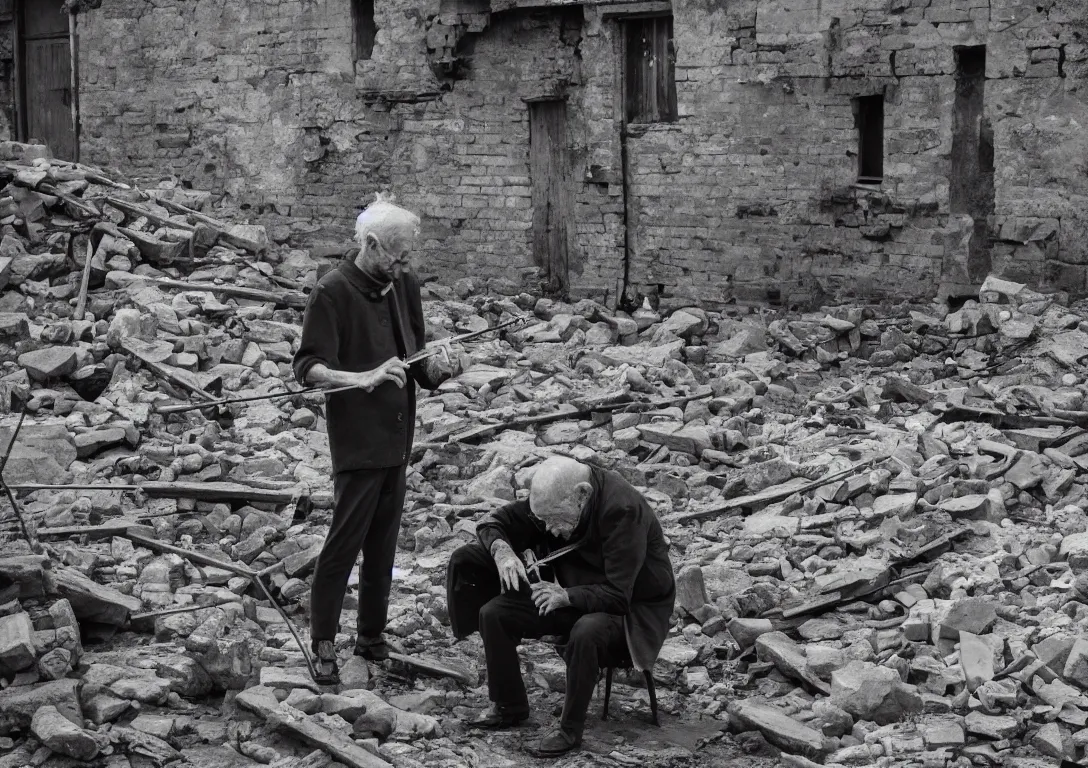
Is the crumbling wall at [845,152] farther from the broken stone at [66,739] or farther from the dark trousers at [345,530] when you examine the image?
the broken stone at [66,739]

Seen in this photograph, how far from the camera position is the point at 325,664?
5.88 meters

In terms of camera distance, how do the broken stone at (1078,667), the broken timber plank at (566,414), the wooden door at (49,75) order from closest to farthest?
the broken stone at (1078,667)
the broken timber plank at (566,414)
the wooden door at (49,75)

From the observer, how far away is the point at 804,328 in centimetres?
1241

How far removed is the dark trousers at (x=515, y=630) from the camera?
5.41 m

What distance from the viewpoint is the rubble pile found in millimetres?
5547

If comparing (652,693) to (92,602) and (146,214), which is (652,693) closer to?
(92,602)

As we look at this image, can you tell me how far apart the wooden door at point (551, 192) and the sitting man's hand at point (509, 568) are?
9.58m

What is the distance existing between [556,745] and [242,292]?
27.2 feet

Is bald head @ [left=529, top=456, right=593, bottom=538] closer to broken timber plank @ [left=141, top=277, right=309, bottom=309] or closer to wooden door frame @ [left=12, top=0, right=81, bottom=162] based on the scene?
broken timber plank @ [left=141, top=277, right=309, bottom=309]

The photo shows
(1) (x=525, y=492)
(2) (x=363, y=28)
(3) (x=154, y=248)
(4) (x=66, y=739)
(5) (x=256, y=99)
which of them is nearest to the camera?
(4) (x=66, y=739)

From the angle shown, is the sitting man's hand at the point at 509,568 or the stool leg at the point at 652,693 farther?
the stool leg at the point at 652,693

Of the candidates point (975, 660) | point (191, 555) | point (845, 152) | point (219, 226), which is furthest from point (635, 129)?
point (975, 660)

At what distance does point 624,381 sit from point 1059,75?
495cm

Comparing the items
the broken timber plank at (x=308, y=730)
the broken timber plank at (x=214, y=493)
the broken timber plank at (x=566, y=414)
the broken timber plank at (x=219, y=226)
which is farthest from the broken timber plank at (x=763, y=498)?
the broken timber plank at (x=219, y=226)
